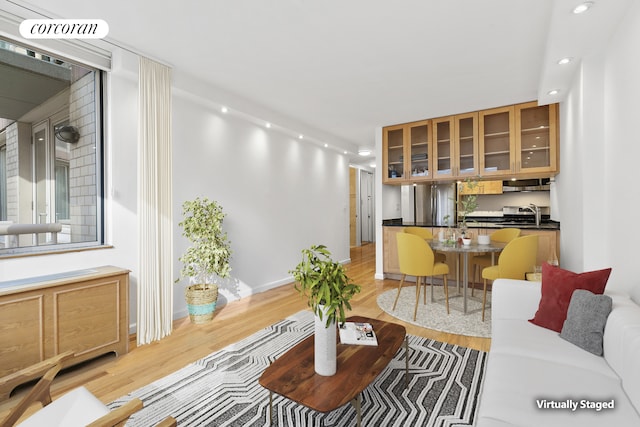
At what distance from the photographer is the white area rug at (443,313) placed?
3027 millimetres

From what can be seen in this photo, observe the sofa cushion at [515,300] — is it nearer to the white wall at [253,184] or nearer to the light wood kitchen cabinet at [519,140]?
the light wood kitchen cabinet at [519,140]

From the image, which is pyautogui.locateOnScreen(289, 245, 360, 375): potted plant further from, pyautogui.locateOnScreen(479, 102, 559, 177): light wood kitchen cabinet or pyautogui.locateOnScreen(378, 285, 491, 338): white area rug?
pyautogui.locateOnScreen(479, 102, 559, 177): light wood kitchen cabinet

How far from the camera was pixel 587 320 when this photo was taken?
5.36 feet

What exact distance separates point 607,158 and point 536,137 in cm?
191

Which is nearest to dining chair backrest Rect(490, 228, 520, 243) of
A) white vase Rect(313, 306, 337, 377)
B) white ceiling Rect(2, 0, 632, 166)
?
white ceiling Rect(2, 0, 632, 166)

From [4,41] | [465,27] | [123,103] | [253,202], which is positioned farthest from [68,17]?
[465,27]

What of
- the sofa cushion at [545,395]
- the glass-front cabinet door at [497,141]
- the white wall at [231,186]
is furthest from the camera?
the glass-front cabinet door at [497,141]

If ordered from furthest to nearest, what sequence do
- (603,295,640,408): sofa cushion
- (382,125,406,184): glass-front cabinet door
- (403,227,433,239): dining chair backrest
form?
(382,125,406,184): glass-front cabinet door → (403,227,433,239): dining chair backrest → (603,295,640,408): sofa cushion

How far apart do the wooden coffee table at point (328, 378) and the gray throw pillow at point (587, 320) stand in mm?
934

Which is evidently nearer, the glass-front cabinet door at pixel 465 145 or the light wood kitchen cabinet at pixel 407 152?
the glass-front cabinet door at pixel 465 145

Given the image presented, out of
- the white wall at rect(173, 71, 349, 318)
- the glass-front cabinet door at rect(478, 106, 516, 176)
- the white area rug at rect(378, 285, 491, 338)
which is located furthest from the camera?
the glass-front cabinet door at rect(478, 106, 516, 176)

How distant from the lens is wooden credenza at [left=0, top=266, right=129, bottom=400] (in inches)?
78.4

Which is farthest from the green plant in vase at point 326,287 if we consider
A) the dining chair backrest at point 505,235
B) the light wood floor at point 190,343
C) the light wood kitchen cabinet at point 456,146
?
the light wood kitchen cabinet at point 456,146

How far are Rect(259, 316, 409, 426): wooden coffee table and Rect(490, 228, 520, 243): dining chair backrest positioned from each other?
2841 millimetres
